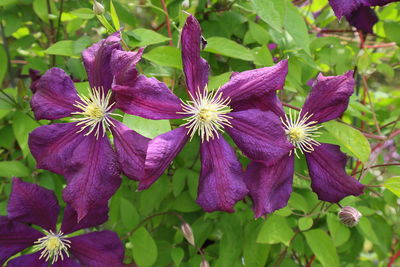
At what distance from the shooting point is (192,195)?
3.29ft

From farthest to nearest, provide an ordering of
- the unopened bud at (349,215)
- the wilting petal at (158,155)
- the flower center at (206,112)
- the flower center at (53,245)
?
the flower center at (53,245) → the unopened bud at (349,215) → the flower center at (206,112) → the wilting petal at (158,155)

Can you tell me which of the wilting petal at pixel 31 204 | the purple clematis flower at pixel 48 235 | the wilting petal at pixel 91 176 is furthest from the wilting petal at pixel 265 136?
the wilting petal at pixel 31 204

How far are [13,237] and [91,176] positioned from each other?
377 mm

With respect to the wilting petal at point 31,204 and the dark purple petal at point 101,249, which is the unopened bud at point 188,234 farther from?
the wilting petal at point 31,204

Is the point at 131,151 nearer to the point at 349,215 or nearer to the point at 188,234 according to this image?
the point at 188,234

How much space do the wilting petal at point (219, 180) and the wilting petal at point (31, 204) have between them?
0.40m

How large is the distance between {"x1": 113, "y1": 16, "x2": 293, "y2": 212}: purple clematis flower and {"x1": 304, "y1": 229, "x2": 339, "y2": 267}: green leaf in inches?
11.3

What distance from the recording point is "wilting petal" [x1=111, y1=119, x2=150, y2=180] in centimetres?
71

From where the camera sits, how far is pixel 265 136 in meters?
0.74

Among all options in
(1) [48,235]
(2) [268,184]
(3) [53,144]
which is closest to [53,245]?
(1) [48,235]

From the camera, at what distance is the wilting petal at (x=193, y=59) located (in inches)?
27.4

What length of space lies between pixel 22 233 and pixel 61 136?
332 mm

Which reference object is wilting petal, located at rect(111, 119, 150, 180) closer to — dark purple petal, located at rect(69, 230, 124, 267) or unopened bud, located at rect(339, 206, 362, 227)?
dark purple petal, located at rect(69, 230, 124, 267)

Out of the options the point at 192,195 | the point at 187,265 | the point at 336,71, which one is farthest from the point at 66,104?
the point at 336,71
